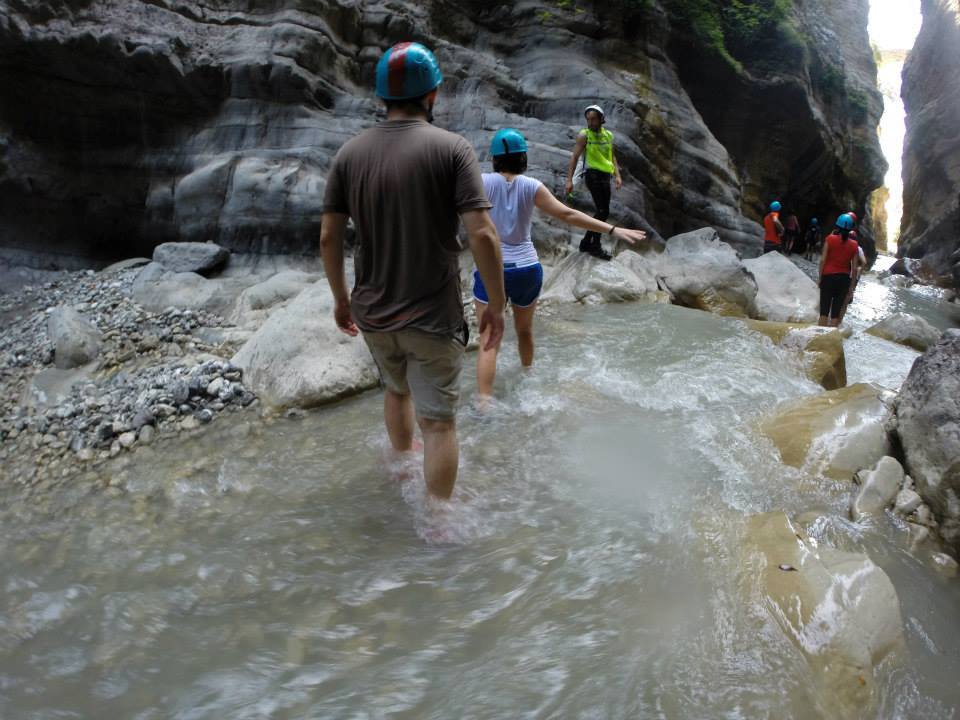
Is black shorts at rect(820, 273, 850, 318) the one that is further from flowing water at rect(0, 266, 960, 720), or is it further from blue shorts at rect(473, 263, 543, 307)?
blue shorts at rect(473, 263, 543, 307)

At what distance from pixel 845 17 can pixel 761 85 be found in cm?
1448

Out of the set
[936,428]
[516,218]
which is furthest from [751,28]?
[936,428]

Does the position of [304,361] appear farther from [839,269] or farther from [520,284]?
[839,269]

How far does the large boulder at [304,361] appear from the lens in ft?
14.9

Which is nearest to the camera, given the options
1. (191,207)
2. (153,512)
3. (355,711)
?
(355,711)

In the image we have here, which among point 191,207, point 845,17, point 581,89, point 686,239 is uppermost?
point 845,17

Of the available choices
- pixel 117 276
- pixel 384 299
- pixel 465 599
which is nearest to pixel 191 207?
pixel 117 276

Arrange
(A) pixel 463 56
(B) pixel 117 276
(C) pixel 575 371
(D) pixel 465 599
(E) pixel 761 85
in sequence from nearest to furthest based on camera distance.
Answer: (D) pixel 465 599, (C) pixel 575 371, (B) pixel 117 276, (A) pixel 463 56, (E) pixel 761 85

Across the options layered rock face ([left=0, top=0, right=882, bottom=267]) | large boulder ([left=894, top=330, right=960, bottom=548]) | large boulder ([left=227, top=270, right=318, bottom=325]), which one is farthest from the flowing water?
layered rock face ([left=0, top=0, right=882, bottom=267])

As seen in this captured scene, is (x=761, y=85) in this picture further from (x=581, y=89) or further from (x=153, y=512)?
(x=153, y=512)

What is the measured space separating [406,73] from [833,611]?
104 inches

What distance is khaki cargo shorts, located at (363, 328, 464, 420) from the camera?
8.40ft

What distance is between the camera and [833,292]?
27.2 feet

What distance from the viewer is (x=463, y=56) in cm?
1053
